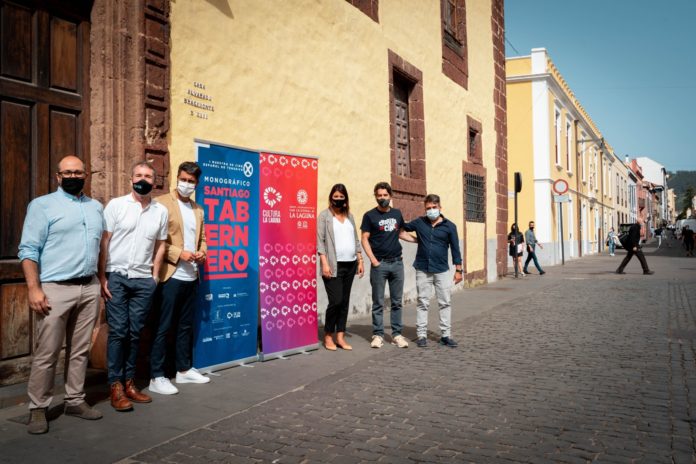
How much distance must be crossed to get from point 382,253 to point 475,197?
8.35 meters

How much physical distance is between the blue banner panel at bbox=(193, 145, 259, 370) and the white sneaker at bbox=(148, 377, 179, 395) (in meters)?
0.52

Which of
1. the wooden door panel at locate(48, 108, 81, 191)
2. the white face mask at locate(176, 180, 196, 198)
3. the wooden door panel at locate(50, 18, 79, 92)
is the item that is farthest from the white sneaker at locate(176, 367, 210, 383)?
the wooden door panel at locate(50, 18, 79, 92)

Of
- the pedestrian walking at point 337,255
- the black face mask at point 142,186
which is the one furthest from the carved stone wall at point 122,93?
the pedestrian walking at point 337,255

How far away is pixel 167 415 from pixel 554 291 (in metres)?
11.1

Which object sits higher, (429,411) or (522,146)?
(522,146)

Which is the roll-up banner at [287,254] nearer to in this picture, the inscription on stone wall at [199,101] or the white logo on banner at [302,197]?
the white logo on banner at [302,197]

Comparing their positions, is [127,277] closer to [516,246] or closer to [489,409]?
[489,409]

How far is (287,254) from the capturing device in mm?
6637

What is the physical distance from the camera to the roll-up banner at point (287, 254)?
6371 mm

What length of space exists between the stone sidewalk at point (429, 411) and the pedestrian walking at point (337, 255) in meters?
0.45

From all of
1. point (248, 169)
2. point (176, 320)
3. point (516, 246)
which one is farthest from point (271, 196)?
point (516, 246)

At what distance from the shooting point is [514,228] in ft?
62.8

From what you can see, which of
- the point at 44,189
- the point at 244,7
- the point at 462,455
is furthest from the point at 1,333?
the point at 244,7

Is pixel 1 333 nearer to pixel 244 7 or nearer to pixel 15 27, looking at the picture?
pixel 15 27
